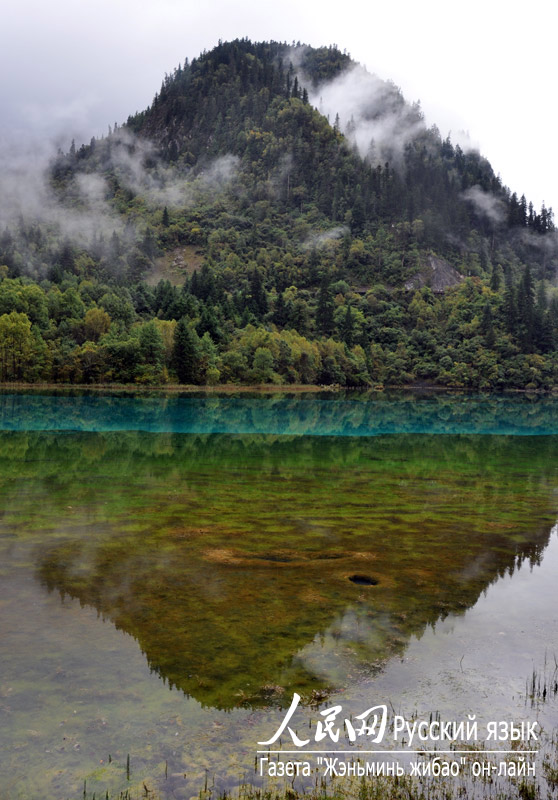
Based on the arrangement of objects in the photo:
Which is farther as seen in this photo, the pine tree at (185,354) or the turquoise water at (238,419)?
the pine tree at (185,354)

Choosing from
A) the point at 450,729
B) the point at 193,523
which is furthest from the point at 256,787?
the point at 193,523

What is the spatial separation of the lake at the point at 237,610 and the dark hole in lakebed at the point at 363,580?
7cm

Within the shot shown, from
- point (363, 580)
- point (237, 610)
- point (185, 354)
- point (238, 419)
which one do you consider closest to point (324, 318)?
point (185, 354)

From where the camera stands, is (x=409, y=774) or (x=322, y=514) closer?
(x=409, y=774)

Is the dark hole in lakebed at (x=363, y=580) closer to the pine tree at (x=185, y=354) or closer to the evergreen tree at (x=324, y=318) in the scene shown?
the pine tree at (x=185, y=354)

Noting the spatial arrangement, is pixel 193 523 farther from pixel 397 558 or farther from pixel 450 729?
pixel 450 729

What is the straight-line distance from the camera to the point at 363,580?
14.6 m

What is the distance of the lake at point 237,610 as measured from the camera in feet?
27.1

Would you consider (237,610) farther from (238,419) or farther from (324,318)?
(324,318)

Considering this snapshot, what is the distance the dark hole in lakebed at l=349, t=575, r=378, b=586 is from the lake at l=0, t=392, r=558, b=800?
0.23 feet

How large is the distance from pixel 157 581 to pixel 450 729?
293 inches

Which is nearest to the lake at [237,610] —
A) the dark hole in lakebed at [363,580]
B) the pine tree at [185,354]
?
the dark hole in lakebed at [363,580]

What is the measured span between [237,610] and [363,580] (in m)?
3.53

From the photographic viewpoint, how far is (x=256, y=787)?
7266mm
